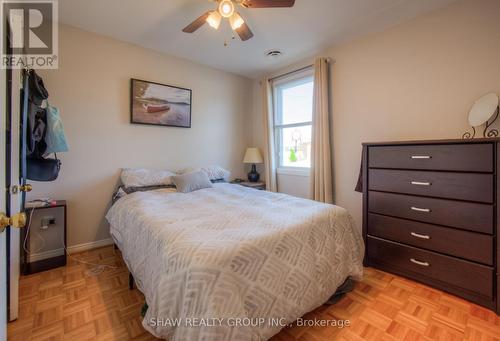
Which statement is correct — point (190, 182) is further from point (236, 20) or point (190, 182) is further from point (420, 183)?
point (420, 183)

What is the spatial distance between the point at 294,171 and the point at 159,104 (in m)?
2.08

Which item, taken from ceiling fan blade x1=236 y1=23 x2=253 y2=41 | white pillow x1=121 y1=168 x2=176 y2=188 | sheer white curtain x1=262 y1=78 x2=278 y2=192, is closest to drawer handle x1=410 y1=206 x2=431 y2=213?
sheer white curtain x1=262 y1=78 x2=278 y2=192

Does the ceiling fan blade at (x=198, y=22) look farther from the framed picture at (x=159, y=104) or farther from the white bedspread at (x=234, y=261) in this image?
the white bedspread at (x=234, y=261)

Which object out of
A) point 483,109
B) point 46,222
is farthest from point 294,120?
point 46,222

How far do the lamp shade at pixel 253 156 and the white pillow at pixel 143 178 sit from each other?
135 centimetres

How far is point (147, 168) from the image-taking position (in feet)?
9.49

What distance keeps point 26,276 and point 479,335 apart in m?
3.42

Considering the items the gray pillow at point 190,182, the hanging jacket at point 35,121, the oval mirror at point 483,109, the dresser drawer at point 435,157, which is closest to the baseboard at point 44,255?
the hanging jacket at point 35,121

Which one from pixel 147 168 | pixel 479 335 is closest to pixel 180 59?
pixel 147 168

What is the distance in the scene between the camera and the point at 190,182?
8.54 ft

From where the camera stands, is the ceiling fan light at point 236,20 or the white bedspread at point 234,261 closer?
the white bedspread at point 234,261

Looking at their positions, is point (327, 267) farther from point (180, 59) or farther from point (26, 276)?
point (180, 59)

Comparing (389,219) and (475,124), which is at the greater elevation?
(475,124)

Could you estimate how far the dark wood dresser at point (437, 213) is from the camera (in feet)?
5.16
